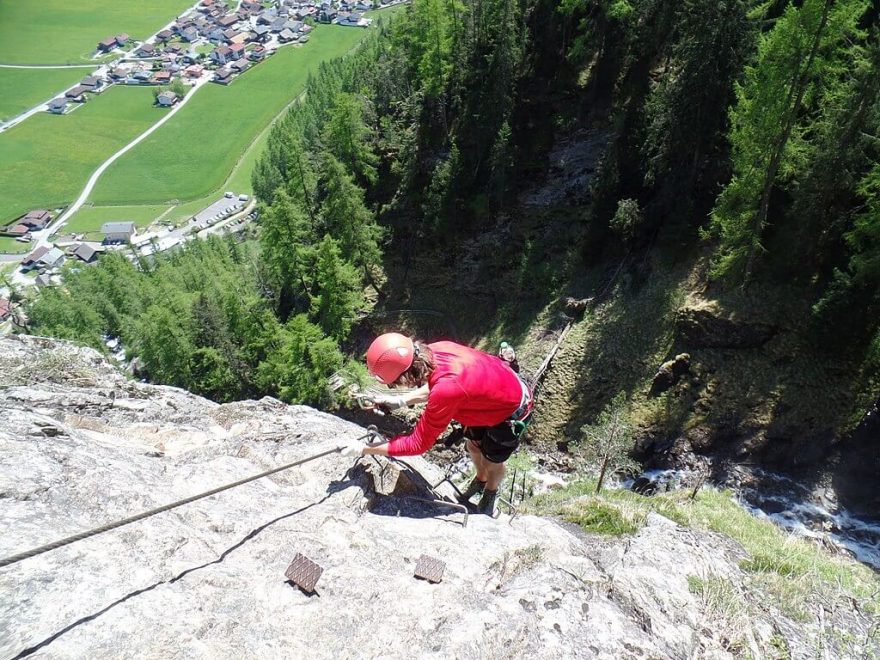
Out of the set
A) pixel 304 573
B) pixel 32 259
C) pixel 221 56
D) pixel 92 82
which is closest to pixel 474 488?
pixel 304 573

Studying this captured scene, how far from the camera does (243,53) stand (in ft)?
426

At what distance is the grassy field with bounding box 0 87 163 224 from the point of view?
→ 89562 millimetres

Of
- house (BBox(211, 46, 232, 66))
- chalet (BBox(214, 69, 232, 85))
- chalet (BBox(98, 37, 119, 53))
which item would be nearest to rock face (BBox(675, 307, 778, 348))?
chalet (BBox(214, 69, 232, 85))

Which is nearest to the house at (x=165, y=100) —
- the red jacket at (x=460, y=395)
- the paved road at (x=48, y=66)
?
the paved road at (x=48, y=66)

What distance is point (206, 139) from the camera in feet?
322

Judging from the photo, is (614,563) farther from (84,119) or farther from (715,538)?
(84,119)

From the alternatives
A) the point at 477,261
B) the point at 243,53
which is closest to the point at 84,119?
the point at 243,53

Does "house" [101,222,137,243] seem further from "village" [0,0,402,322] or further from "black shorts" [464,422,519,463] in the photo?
"black shorts" [464,422,519,463]

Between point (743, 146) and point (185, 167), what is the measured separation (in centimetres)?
9696

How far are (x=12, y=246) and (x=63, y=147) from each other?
94.2 feet

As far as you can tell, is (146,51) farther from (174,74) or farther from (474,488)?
(474,488)

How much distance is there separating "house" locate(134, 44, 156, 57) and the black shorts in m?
166

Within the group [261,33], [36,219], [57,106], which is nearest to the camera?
[36,219]

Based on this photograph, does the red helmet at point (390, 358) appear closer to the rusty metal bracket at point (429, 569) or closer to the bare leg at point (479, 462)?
the rusty metal bracket at point (429, 569)
